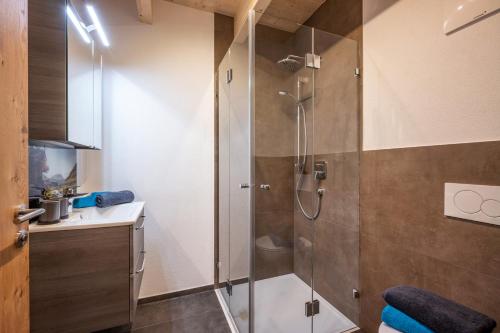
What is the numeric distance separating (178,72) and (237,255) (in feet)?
5.90

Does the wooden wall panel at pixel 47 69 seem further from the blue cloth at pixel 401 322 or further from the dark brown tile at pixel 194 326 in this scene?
the blue cloth at pixel 401 322

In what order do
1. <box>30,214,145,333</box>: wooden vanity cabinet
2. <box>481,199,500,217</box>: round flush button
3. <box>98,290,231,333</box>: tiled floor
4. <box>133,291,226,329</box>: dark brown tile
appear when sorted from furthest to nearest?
1. <box>133,291,226,329</box>: dark brown tile
2. <box>98,290,231,333</box>: tiled floor
3. <box>30,214,145,333</box>: wooden vanity cabinet
4. <box>481,199,500,217</box>: round flush button

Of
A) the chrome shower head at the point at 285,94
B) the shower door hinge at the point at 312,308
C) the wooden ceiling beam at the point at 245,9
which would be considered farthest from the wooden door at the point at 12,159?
the shower door hinge at the point at 312,308

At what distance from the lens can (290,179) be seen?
77.2 inches

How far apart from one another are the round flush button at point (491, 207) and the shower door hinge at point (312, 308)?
129 centimetres

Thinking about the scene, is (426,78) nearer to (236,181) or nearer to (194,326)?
(236,181)

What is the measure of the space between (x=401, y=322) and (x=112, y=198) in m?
1.85

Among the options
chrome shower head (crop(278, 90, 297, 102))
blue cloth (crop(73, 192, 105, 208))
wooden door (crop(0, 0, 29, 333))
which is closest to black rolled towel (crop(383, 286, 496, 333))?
wooden door (crop(0, 0, 29, 333))

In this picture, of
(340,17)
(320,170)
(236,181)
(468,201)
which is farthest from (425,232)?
(340,17)

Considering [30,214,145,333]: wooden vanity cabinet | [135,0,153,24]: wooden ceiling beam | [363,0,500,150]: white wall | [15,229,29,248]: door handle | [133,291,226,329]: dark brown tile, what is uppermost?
[135,0,153,24]: wooden ceiling beam

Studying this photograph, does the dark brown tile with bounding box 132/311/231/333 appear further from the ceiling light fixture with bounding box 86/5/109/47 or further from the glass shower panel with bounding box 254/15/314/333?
the ceiling light fixture with bounding box 86/5/109/47

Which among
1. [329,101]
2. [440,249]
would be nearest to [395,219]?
[440,249]

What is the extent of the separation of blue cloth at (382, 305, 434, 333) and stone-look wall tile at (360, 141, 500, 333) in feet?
1.69

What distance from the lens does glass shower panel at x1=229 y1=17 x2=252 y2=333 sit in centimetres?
155
